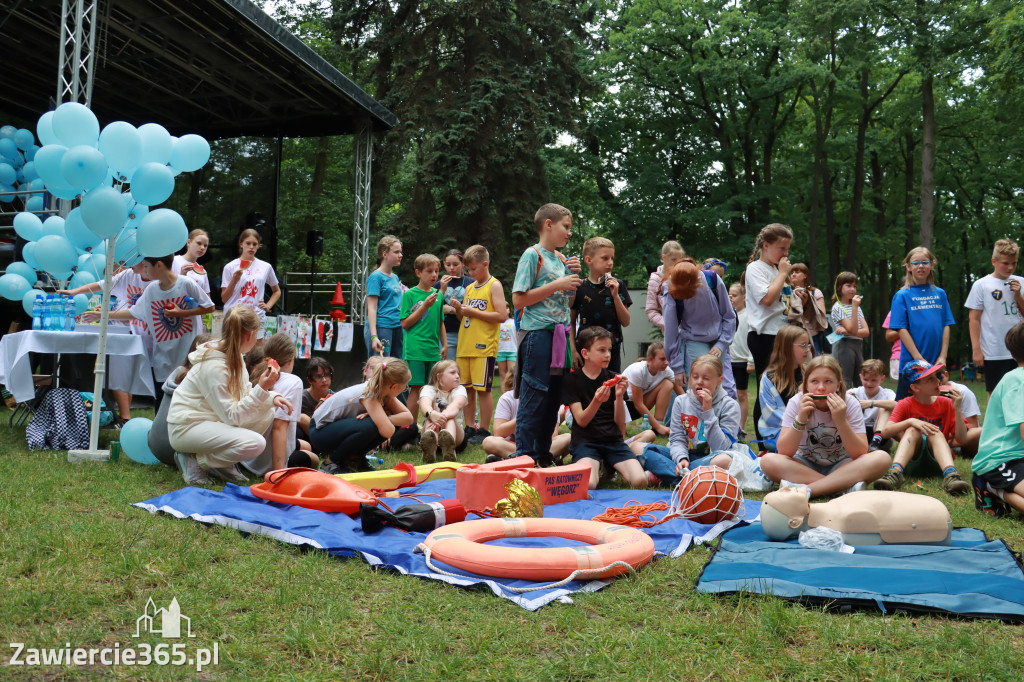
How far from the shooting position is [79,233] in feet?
18.5

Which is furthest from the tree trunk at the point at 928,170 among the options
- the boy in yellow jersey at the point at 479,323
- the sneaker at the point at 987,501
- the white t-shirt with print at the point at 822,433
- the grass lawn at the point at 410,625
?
the grass lawn at the point at 410,625

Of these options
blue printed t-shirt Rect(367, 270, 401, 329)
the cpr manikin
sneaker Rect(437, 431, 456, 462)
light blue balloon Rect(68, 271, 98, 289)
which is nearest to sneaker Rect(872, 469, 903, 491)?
the cpr manikin

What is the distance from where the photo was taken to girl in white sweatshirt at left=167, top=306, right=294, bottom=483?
4.59 metres

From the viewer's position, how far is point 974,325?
20.1ft

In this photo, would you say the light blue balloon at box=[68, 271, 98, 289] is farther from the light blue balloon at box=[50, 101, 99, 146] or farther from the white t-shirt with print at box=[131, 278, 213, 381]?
the light blue balloon at box=[50, 101, 99, 146]

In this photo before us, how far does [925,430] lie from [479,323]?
3.45 meters

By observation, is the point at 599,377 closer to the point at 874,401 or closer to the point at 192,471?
the point at 874,401

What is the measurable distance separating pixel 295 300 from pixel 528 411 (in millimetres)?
14167

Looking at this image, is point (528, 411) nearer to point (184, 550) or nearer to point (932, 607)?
point (184, 550)

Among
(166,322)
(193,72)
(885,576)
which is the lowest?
(885,576)

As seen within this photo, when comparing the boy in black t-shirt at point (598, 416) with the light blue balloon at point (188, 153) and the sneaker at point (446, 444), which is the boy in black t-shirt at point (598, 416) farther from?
the light blue balloon at point (188, 153)

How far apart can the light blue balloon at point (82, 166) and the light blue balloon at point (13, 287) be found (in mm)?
2643

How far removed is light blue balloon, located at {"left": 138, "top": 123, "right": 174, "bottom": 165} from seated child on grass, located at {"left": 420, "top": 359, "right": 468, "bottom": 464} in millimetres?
2522

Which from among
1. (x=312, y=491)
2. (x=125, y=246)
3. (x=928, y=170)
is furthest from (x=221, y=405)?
(x=928, y=170)
